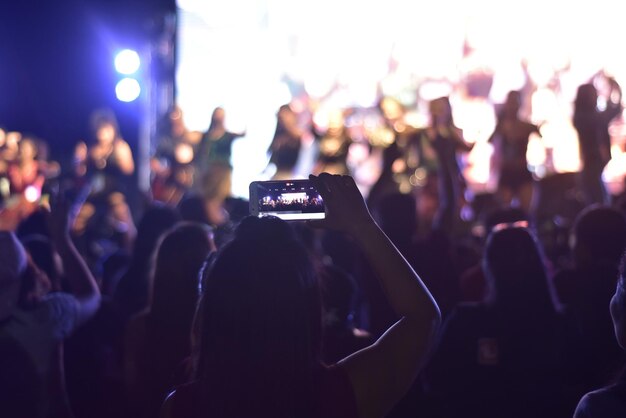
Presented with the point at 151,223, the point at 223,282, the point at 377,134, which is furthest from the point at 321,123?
the point at 223,282

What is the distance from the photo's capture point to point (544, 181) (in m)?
7.21

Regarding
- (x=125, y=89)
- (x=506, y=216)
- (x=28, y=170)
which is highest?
(x=125, y=89)

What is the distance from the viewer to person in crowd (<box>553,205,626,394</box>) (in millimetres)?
2688

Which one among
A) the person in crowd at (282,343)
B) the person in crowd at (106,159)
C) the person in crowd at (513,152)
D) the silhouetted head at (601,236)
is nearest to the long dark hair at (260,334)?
the person in crowd at (282,343)

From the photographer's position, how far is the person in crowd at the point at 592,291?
269 cm

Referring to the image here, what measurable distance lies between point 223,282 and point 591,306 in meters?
1.65

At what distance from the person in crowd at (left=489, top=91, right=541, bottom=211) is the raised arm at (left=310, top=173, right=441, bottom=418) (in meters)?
5.79

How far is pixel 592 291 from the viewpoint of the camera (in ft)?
9.23

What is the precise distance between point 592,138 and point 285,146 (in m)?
3.48

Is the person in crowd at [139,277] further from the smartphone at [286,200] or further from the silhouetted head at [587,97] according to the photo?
the silhouetted head at [587,97]

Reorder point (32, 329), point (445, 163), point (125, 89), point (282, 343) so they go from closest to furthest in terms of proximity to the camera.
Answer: point (282, 343) → point (32, 329) → point (445, 163) → point (125, 89)

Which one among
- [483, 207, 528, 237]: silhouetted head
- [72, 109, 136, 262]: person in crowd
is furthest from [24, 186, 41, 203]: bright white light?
[483, 207, 528, 237]: silhouetted head

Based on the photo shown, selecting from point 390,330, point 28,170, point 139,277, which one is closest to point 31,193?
point 28,170

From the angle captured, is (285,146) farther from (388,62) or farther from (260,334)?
(260,334)
